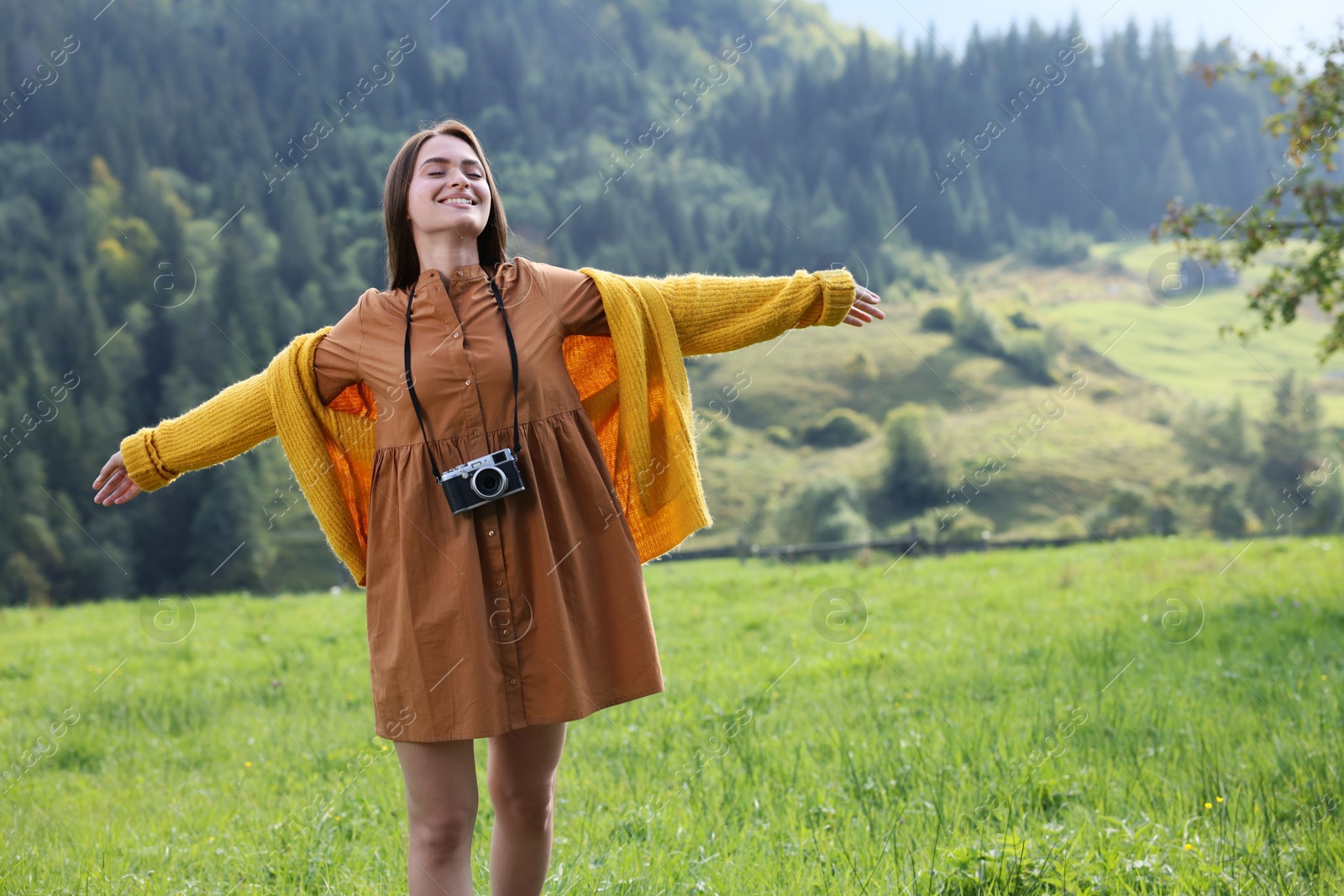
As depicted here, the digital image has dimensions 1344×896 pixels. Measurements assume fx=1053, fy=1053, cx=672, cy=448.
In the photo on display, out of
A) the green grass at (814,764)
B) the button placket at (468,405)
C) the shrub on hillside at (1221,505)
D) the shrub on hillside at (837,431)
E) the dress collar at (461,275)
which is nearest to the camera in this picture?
the button placket at (468,405)

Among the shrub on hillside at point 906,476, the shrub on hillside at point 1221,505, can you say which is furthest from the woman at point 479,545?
the shrub on hillside at point 906,476

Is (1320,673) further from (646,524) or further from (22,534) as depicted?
(22,534)

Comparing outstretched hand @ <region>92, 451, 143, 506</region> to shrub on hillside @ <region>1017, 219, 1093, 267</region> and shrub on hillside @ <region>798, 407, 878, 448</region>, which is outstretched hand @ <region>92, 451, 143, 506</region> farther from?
shrub on hillside @ <region>1017, 219, 1093, 267</region>

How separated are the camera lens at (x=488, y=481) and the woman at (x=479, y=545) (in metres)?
0.04

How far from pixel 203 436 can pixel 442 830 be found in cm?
125

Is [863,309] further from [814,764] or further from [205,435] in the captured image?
[814,764]

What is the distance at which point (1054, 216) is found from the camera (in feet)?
404

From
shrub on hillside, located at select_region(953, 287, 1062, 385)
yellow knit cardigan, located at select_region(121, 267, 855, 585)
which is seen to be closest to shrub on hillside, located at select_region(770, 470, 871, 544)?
shrub on hillside, located at select_region(953, 287, 1062, 385)

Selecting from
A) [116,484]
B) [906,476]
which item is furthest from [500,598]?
[906,476]

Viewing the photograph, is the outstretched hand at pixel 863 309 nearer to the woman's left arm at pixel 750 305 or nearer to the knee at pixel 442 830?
the woman's left arm at pixel 750 305

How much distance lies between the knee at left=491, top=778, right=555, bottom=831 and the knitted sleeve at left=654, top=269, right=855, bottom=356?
3.97 feet

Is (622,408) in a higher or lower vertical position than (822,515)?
→ lower

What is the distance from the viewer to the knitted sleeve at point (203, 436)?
9.42 feet

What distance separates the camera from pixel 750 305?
2863 mm
